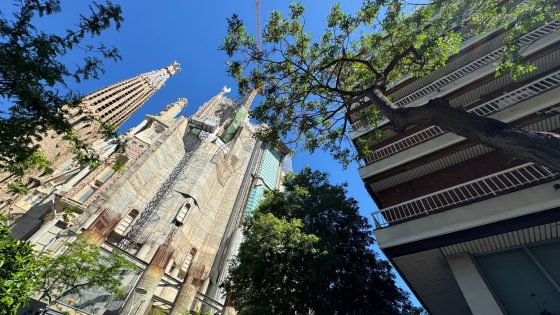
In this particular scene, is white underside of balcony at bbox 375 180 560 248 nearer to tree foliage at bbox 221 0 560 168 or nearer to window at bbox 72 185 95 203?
tree foliage at bbox 221 0 560 168

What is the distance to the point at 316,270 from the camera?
883 centimetres

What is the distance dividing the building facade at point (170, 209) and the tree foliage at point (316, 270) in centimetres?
526

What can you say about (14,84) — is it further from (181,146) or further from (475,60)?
(181,146)

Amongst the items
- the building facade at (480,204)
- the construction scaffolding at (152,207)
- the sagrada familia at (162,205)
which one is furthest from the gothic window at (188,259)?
the building facade at (480,204)

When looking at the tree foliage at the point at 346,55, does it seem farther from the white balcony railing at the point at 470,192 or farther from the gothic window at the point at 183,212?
the gothic window at the point at 183,212

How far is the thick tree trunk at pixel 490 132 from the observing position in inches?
142

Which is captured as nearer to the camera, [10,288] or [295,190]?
[10,288]

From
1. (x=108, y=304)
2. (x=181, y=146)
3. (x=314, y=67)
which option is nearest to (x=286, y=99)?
(x=314, y=67)

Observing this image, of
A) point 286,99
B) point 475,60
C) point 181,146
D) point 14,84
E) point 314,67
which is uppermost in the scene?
point 181,146

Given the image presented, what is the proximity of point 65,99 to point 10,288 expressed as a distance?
3.76 meters

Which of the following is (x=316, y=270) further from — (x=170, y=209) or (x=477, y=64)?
(x=170, y=209)

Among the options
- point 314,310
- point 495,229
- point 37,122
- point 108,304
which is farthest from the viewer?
point 108,304

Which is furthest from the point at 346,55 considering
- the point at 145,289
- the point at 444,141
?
the point at 145,289

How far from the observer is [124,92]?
60969mm
